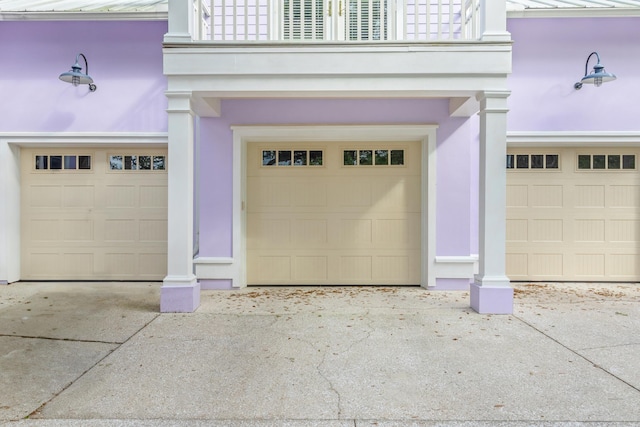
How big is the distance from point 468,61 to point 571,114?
2.41 m

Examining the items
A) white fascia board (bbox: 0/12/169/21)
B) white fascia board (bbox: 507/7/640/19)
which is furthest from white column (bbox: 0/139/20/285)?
white fascia board (bbox: 507/7/640/19)

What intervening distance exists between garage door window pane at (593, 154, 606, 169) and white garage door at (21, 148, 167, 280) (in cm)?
641

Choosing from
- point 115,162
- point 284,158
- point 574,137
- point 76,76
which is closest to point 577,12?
point 574,137

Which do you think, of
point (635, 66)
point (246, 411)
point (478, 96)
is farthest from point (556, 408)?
point (635, 66)

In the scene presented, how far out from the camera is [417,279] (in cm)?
604

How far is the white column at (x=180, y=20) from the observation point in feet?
14.8

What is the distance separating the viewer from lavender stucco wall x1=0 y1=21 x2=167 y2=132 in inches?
235

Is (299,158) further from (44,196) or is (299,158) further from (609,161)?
(609,161)

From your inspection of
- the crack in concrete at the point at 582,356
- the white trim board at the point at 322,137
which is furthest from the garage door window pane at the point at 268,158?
the crack in concrete at the point at 582,356

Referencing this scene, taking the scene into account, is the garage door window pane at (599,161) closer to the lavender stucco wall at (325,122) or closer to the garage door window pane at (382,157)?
the lavender stucco wall at (325,122)

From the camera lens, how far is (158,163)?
6242 mm

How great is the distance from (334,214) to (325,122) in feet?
4.34

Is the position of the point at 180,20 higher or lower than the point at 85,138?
higher

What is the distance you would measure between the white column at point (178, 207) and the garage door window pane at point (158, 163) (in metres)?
1.81
